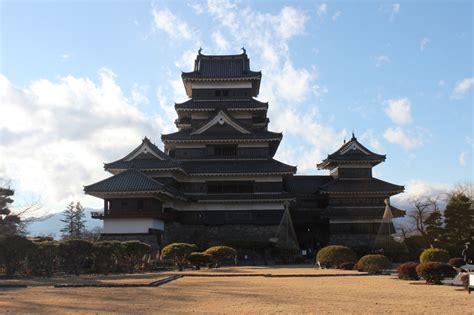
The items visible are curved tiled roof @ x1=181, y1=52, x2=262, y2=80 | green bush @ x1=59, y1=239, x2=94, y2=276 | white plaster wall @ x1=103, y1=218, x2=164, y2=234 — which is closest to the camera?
green bush @ x1=59, y1=239, x2=94, y2=276

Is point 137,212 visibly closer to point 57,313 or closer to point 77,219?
point 57,313

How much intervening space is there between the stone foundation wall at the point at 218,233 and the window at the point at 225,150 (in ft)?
22.6

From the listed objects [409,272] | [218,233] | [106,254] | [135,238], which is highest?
[218,233]

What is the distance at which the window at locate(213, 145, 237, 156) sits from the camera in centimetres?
4797

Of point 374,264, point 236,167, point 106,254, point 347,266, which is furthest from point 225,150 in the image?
point 374,264

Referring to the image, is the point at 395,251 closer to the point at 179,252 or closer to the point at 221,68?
the point at 179,252

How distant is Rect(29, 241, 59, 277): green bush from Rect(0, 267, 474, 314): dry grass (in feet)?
21.3

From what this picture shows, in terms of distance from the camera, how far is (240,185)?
46.3 metres

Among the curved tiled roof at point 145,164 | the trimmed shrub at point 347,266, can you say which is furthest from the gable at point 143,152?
the trimmed shrub at point 347,266

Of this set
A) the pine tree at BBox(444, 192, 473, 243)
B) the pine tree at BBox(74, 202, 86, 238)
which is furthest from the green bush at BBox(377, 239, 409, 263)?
the pine tree at BBox(74, 202, 86, 238)

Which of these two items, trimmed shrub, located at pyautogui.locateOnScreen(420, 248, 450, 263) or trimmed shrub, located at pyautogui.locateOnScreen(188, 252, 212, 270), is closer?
trimmed shrub, located at pyautogui.locateOnScreen(420, 248, 450, 263)

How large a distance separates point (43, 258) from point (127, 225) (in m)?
13.0

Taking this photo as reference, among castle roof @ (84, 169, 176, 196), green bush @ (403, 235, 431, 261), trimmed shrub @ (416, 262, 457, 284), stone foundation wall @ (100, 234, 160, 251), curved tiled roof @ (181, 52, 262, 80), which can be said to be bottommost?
trimmed shrub @ (416, 262, 457, 284)

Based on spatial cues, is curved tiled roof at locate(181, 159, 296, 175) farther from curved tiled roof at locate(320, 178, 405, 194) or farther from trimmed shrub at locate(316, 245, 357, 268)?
trimmed shrub at locate(316, 245, 357, 268)
